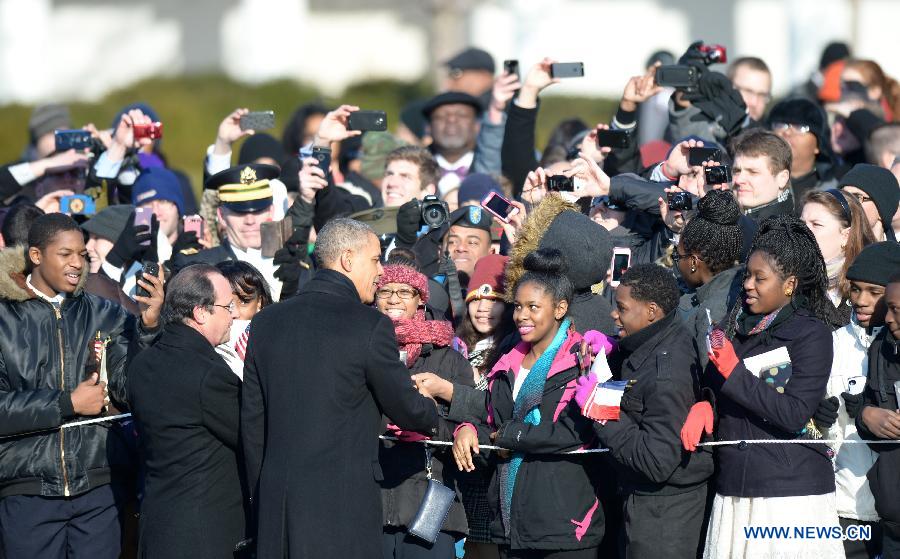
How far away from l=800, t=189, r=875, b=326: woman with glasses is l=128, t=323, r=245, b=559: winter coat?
314 cm

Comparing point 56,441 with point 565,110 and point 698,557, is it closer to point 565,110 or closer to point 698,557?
point 698,557

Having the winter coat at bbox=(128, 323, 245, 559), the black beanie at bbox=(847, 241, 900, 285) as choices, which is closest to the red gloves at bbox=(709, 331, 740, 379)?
the black beanie at bbox=(847, 241, 900, 285)

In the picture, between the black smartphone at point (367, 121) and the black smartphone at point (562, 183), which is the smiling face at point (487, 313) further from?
the black smartphone at point (367, 121)

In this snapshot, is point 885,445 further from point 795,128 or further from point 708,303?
point 795,128

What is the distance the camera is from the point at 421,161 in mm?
9438

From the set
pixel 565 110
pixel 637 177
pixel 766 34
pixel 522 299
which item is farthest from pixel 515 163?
pixel 766 34

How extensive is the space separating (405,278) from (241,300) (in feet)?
3.19

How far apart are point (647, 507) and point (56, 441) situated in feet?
10.4

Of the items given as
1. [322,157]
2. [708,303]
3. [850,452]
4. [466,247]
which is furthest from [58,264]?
[850,452]

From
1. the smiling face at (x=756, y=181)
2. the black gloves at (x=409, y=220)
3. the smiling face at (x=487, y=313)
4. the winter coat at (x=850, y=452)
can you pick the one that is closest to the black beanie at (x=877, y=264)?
the winter coat at (x=850, y=452)

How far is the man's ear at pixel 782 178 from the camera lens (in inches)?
314

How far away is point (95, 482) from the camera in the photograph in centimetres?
766

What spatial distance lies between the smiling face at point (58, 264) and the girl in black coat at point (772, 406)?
344 centimetres

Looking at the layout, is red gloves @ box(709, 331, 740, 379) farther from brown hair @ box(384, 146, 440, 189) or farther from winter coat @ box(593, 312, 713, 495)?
brown hair @ box(384, 146, 440, 189)
